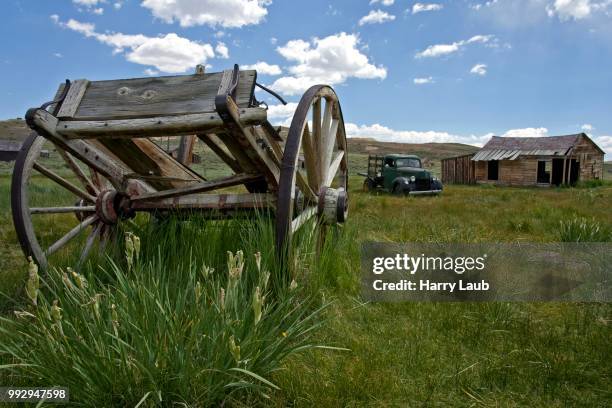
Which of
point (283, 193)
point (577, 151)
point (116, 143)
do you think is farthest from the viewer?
point (577, 151)

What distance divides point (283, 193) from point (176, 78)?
1.07 metres

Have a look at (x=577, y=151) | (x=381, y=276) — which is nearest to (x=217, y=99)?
(x=381, y=276)

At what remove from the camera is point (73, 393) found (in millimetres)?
1721

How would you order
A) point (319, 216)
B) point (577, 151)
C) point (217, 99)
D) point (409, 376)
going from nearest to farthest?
point (409, 376)
point (217, 99)
point (319, 216)
point (577, 151)

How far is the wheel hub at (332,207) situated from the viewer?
392 centimetres

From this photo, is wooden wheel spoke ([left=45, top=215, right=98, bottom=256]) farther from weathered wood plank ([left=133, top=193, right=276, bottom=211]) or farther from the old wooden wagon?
weathered wood plank ([left=133, top=193, right=276, bottom=211])

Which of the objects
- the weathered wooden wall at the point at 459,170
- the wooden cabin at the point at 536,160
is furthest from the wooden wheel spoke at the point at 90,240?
the weathered wooden wall at the point at 459,170

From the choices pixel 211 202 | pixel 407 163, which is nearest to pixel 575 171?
pixel 407 163

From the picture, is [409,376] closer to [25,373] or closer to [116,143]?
[25,373]

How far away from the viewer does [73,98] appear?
3.09 metres

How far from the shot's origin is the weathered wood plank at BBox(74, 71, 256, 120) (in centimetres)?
276

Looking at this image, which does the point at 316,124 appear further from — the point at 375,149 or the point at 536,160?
the point at 375,149

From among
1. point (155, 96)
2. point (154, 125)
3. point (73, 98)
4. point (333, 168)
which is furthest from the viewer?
point (333, 168)

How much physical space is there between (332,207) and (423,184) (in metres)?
13.4
